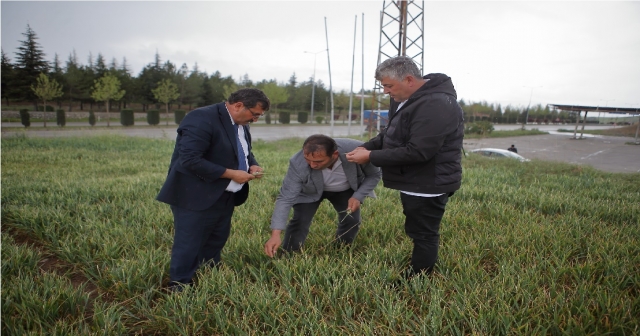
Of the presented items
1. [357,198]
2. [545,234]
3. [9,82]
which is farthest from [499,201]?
[9,82]

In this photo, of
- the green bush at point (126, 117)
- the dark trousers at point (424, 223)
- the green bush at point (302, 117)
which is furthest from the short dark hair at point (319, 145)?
the green bush at point (302, 117)

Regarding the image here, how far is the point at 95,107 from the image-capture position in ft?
137

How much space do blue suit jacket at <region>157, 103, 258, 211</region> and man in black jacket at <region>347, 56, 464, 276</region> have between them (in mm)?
953

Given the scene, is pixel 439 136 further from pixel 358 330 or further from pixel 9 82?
pixel 9 82

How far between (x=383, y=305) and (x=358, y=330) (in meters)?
0.26

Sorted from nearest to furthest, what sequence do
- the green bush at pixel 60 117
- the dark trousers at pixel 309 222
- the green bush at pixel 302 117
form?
the dark trousers at pixel 309 222, the green bush at pixel 60 117, the green bush at pixel 302 117

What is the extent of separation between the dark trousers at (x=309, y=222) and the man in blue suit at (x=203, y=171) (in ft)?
2.10

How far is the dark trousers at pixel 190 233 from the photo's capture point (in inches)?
104

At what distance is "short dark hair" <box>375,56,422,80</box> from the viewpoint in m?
2.39

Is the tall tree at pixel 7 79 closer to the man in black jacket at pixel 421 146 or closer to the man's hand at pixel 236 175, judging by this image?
the man's hand at pixel 236 175

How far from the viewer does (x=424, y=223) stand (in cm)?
243

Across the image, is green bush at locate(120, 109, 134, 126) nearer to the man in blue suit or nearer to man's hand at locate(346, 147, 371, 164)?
the man in blue suit

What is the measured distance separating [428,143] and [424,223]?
0.55 metres

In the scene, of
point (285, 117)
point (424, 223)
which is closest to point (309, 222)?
point (424, 223)
